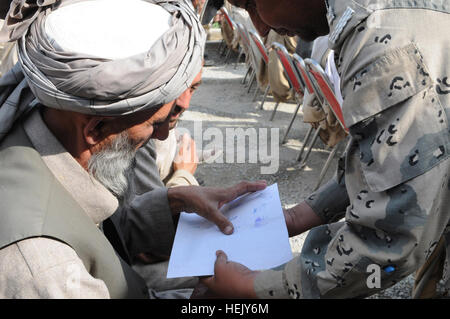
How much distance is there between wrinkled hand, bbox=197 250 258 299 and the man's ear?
Result: 599 mm

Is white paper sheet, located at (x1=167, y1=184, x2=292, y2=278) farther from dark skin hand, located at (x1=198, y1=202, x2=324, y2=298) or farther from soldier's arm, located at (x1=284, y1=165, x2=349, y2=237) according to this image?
soldier's arm, located at (x1=284, y1=165, x2=349, y2=237)

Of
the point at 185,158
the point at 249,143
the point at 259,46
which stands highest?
the point at 185,158

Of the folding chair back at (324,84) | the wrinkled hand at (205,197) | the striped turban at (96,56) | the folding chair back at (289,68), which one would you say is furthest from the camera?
the folding chair back at (289,68)

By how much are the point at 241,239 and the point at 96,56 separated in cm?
85

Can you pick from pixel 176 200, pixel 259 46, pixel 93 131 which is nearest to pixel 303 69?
pixel 259 46

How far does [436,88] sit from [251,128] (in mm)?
5471

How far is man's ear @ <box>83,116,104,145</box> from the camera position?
1420 millimetres

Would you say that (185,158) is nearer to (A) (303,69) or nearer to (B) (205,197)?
(B) (205,197)

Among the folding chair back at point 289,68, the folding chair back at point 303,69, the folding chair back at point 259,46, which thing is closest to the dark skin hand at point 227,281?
the folding chair back at point 303,69

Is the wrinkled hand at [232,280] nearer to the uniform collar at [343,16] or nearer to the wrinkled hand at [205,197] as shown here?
the wrinkled hand at [205,197]

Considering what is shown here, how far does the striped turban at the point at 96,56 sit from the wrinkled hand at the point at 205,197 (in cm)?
61

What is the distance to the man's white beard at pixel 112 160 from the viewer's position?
4.94 ft

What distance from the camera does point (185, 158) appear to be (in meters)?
3.03
